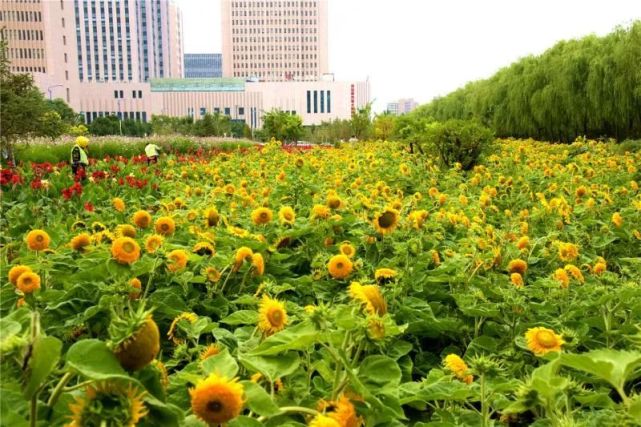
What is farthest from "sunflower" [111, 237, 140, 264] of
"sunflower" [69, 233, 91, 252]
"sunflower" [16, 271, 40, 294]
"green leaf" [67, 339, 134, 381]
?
"green leaf" [67, 339, 134, 381]

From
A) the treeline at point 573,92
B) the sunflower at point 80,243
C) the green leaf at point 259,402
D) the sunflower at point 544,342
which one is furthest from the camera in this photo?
the treeline at point 573,92

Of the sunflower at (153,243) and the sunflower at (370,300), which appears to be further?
the sunflower at (153,243)

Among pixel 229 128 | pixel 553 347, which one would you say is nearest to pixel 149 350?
pixel 553 347

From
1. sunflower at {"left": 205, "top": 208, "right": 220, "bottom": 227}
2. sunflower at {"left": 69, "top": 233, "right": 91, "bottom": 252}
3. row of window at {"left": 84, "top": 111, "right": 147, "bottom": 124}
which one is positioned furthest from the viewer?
row of window at {"left": 84, "top": 111, "right": 147, "bottom": 124}

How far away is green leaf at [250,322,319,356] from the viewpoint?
77 cm

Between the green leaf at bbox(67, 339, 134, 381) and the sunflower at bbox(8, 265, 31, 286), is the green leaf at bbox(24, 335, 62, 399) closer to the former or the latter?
the green leaf at bbox(67, 339, 134, 381)

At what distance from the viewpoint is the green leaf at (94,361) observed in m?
0.50

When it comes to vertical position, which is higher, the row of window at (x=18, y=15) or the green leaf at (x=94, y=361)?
the row of window at (x=18, y=15)

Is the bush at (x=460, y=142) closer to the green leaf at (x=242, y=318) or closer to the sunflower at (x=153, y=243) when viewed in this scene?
the sunflower at (x=153, y=243)

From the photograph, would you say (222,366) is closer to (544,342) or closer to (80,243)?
(544,342)

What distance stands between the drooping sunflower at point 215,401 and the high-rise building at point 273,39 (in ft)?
332

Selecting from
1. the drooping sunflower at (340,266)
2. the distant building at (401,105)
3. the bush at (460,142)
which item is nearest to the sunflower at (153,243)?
the drooping sunflower at (340,266)

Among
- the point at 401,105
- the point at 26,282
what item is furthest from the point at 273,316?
the point at 401,105

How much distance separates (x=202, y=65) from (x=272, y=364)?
449ft
